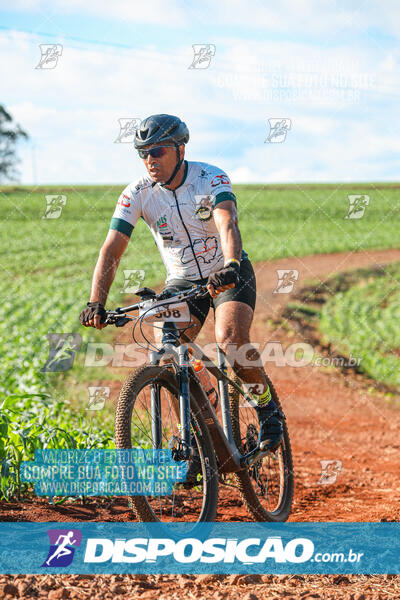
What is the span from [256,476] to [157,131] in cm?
261

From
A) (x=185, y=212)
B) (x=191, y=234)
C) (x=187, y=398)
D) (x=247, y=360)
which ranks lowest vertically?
(x=187, y=398)

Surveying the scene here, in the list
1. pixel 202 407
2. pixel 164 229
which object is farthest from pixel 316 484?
pixel 164 229

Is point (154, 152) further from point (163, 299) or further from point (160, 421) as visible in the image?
point (160, 421)

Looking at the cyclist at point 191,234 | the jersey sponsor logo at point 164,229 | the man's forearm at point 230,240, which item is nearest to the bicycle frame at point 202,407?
the cyclist at point 191,234

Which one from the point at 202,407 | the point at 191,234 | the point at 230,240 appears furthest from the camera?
the point at 191,234

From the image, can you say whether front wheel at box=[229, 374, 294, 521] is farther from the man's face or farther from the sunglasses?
the sunglasses

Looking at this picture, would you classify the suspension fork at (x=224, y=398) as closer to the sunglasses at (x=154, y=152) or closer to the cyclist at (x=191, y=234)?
the cyclist at (x=191, y=234)

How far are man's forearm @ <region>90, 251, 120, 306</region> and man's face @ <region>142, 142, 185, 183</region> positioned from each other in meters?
0.61

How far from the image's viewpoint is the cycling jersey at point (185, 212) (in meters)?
4.37

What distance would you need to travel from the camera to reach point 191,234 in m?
4.50

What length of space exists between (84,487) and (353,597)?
223 centimetres

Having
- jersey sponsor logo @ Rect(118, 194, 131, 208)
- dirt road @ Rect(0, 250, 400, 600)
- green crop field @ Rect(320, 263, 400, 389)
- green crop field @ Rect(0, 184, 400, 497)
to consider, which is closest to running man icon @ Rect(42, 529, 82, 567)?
dirt road @ Rect(0, 250, 400, 600)

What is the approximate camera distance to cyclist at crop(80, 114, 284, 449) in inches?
162

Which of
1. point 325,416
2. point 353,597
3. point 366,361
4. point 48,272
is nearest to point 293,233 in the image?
point 48,272
